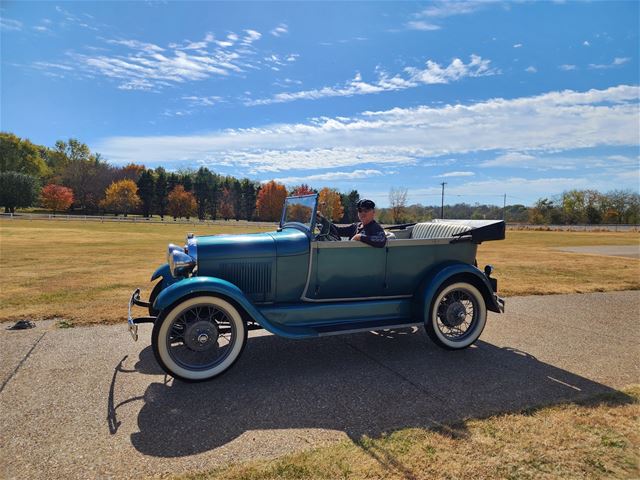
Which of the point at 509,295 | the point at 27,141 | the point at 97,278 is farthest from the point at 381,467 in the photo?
the point at 27,141

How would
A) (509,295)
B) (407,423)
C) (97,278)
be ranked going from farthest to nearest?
(97,278) < (509,295) < (407,423)

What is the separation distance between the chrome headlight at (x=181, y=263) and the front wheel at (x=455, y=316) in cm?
274

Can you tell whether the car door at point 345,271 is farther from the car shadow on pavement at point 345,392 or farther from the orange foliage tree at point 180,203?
the orange foliage tree at point 180,203

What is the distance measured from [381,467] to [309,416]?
2.69 ft

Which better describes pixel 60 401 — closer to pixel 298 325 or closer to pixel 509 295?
pixel 298 325

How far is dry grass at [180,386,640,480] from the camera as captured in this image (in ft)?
7.88

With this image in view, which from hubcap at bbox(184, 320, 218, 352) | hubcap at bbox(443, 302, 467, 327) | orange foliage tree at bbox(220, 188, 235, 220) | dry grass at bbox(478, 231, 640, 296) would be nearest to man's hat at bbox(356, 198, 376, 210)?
hubcap at bbox(443, 302, 467, 327)

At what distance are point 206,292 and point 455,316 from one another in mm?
2957

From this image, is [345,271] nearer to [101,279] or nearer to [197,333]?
[197,333]

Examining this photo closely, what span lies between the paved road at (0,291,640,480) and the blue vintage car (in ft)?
1.27

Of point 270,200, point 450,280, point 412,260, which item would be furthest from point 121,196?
point 450,280

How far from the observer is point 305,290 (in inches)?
174

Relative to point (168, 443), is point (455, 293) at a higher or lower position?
higher

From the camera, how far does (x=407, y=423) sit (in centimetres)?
299
